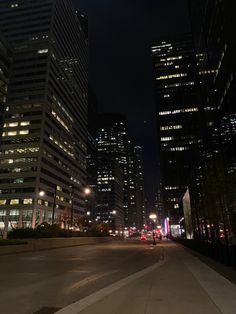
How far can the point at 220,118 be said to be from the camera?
30828mm

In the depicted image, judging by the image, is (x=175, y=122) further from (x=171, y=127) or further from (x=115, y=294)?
(x=115, y=294)

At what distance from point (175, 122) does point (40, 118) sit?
7491 cm

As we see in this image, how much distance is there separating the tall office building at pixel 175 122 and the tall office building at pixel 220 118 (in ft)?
379

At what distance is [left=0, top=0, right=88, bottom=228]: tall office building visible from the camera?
11088cm

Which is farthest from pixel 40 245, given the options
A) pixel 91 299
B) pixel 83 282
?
pixel 91 299

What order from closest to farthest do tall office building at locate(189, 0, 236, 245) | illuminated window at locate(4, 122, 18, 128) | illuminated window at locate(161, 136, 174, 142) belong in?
tall office building at locate(189, 0, 236, 245), illuminated window at locate(4, 122, 18, 128), illuminated window at locate(161, 136, 174, 142)

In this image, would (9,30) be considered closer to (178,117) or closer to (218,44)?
(178,117)

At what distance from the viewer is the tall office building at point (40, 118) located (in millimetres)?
110875

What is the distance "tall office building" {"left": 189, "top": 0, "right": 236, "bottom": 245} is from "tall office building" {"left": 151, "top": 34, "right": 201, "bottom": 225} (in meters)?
116

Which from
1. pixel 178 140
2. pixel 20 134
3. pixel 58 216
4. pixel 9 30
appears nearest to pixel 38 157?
pixel 20 134

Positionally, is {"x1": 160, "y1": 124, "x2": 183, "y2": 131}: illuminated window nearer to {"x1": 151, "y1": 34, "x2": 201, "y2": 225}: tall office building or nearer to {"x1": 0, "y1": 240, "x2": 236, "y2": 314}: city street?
{"x1": 151, "y1": 34, "x2": 201, "y2": 225}: tall office building

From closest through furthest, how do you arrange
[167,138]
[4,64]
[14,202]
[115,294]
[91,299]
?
[91,299] < [115,294] < [14,202] < [4,64] < [167,138]

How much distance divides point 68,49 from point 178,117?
219ft

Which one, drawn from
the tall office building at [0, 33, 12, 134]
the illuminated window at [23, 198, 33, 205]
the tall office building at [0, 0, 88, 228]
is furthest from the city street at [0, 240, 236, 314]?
the tall office building at [0, 33, 12, 134]
